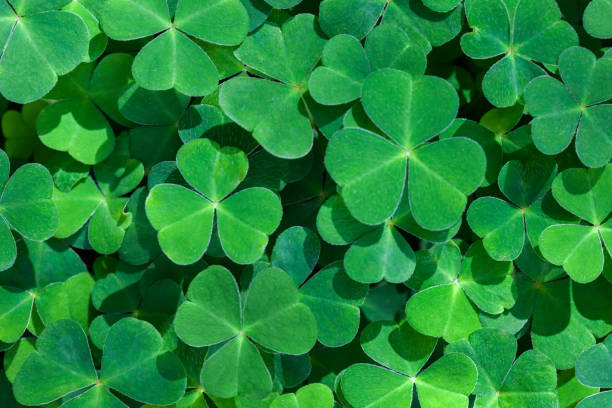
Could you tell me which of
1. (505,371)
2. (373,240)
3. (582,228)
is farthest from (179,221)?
(582,228)

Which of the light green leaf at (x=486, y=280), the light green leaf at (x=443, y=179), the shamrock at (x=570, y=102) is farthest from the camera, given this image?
the light green leaf at (x=486, y=280)

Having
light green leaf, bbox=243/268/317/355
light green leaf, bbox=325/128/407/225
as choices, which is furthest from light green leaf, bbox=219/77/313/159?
light green leaf, bbox=243/268/317/355

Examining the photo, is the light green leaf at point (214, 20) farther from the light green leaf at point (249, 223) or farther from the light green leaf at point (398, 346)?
the light green leaf at point (398, 346)

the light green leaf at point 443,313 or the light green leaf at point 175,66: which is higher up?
the light green leaf at point 175,66

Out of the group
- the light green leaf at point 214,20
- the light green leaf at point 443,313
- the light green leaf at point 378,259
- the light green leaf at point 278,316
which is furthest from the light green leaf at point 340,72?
the light green leaf at point 443,313

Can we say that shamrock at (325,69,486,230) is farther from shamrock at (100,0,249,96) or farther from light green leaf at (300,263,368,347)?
shamrock at (100,0,249,96)

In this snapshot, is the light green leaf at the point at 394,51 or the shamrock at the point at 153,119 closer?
the light green leaf at the point at 394,51
